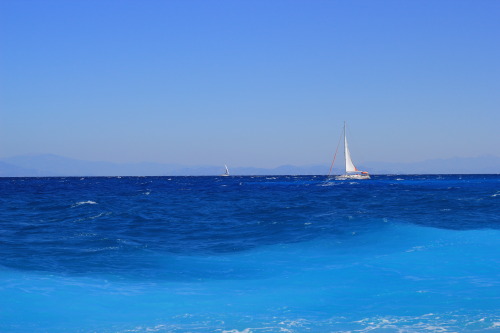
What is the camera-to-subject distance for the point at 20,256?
19375 mm

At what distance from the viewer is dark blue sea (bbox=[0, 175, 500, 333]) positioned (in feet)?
39.6

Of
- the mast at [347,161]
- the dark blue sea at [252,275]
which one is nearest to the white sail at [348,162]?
the mast at [347,161]

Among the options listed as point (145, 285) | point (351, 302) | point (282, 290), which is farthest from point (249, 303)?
point (145, 285)

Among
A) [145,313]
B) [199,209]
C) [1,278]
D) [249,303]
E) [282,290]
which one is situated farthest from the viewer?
[199,209]

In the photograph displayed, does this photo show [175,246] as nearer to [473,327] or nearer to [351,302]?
[351,302]

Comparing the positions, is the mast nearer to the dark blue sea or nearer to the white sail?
the white sail

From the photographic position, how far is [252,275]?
17.0 m

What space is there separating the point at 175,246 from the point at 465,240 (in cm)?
1349

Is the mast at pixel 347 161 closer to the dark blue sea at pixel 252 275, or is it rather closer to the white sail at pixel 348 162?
the white sail at pixel 348 162

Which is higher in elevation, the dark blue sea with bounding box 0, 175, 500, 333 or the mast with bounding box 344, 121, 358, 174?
the mast with bounding box 344, 121, 358, 174

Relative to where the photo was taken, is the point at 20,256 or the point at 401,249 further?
the point at 401,249

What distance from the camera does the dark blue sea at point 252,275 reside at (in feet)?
39.6

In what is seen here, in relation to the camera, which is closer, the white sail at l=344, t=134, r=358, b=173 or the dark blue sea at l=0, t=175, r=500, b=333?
the dark blue sea at l=0, t=175, r=500, b=333

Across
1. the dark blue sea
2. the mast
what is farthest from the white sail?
the dark blue sea
